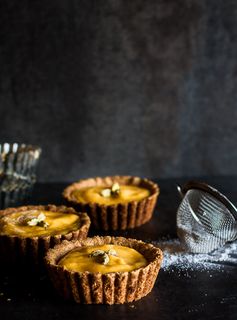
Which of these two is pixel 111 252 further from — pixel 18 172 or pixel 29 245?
pixel 18 172

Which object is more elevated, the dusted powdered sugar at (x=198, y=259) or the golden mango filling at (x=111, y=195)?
the golden mango filling at (x=111, y=195)

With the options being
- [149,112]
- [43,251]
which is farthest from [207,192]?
[149,112]

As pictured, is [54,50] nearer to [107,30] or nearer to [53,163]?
[107,30]

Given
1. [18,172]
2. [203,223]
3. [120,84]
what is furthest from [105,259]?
[120,84]

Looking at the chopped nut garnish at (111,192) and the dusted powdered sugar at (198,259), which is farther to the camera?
the chopped nut garnish at (111,192)

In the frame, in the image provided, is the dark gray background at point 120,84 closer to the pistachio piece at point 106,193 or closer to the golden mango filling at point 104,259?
the pistachio piece at point 106,193

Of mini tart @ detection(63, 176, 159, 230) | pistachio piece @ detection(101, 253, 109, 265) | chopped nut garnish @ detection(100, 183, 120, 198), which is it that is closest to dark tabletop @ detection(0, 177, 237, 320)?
pistachio piece @ detection(101, 253, 109, 265)

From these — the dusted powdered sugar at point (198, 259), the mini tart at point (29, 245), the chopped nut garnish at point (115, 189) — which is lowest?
the dusted powdered sugar at point (198, 259)

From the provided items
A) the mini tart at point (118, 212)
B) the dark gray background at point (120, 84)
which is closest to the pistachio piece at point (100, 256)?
the mini tart at point (118, 212)

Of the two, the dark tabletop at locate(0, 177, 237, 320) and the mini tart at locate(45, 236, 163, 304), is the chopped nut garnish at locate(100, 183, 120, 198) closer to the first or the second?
the dark tabletop at locate(0, 177, 237, 320)
